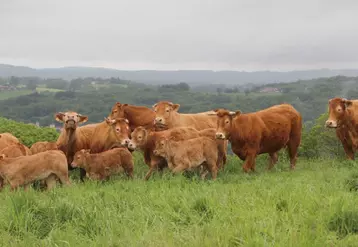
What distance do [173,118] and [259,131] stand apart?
3.15 m

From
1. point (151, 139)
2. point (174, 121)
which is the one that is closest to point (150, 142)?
point (151, 139)

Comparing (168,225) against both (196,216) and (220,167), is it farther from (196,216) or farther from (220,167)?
(220,167)

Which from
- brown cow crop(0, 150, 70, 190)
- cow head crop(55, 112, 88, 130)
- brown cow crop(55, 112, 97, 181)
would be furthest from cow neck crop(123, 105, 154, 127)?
brown cow crop(0, 150, 70, 190)

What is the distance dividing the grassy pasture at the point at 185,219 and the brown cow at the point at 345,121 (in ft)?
21.2

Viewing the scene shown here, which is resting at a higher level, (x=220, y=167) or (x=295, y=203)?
(x=295, y=203)

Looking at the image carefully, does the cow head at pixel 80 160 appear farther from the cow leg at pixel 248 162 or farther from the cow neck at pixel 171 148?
the cow leg at pixel 248 162

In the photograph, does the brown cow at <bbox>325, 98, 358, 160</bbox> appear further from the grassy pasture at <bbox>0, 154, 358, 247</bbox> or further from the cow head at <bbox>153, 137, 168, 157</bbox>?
the grassy pasture at <bbox>0, 154, 358, 247</bbox>

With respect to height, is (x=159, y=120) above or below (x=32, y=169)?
above

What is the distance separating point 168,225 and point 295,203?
195 centimetres

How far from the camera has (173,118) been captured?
1393cm

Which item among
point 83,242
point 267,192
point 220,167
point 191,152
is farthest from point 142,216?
point 220,167

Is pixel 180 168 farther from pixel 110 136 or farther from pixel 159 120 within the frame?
pixel 159 120

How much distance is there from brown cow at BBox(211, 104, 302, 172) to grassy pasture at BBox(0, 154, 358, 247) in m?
4.08

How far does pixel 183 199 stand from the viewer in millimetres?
6441
